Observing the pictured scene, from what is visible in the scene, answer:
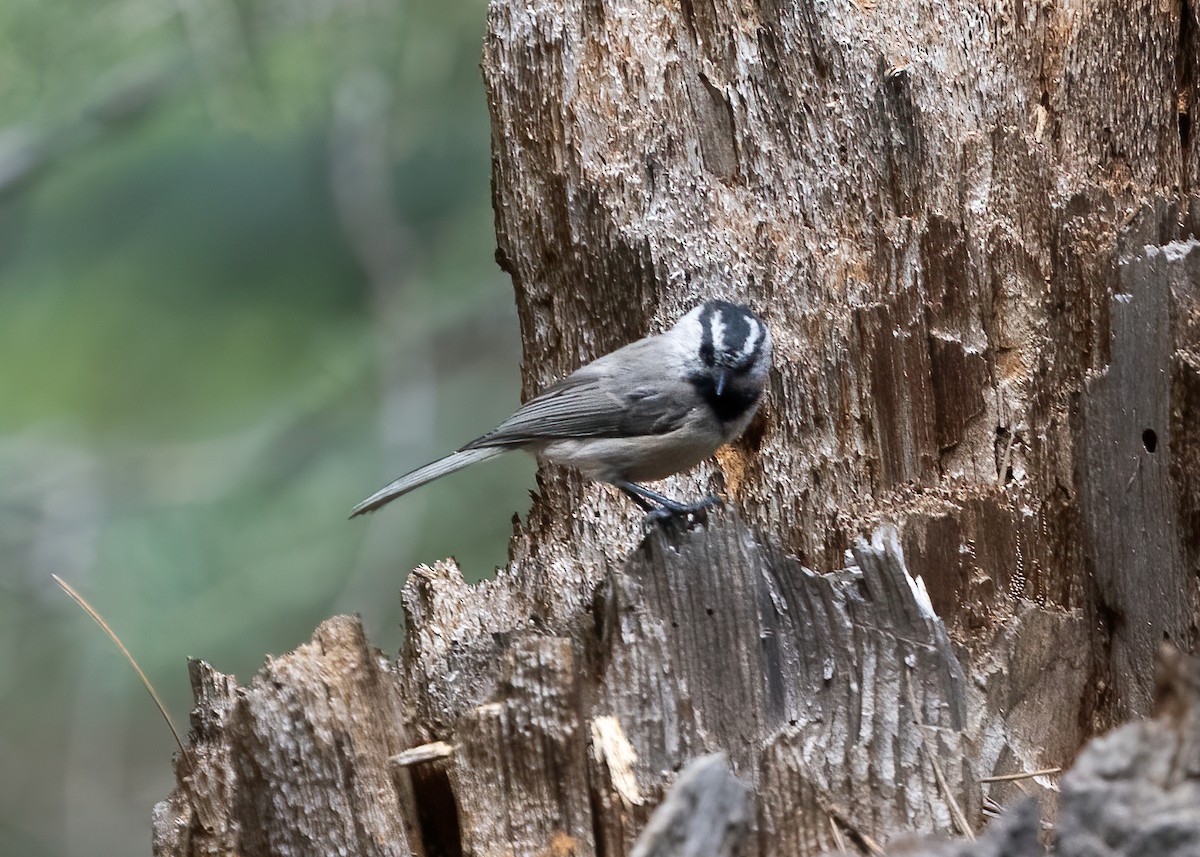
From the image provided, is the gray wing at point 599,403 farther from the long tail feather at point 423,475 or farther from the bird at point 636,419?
the long tail feather at point 423,475

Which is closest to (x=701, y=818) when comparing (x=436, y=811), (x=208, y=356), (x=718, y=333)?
(x=436, y=811)

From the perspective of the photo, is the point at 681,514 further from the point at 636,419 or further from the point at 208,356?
the point at 208,356

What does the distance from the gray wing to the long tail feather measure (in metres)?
0.11

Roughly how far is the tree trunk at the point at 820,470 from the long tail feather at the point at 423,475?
22 cm

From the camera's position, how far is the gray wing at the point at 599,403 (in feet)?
9.75

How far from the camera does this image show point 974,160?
9.14 feet

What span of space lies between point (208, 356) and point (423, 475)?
232 centimetres

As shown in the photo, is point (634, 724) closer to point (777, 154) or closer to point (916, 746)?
point (916, 746)

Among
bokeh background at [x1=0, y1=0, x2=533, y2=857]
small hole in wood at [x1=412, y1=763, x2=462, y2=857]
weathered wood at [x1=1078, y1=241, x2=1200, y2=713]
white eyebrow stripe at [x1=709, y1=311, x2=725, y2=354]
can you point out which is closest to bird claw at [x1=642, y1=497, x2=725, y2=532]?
white eyebrow stripe at [x1=709, y1=311, x2=725, y2=354]

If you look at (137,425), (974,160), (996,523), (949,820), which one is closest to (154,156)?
(137,425)

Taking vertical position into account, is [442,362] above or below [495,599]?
above

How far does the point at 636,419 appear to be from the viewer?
307 centimetres

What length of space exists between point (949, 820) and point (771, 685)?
38 centimetres

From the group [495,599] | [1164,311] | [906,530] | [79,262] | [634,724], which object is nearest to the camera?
[634,724]
